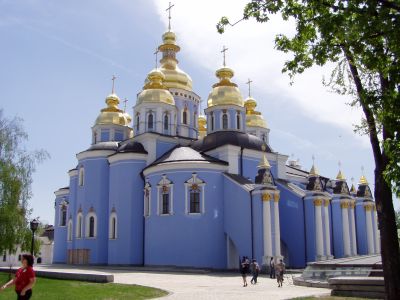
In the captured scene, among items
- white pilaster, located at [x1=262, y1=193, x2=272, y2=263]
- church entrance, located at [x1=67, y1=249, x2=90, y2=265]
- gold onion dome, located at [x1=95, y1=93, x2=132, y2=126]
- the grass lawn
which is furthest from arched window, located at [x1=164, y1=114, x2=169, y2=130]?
the grass lawn

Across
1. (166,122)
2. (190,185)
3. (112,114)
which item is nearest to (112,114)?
(112,114)

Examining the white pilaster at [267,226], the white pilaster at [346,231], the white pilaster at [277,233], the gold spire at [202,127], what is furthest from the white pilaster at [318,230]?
the gold spire at [202,127]

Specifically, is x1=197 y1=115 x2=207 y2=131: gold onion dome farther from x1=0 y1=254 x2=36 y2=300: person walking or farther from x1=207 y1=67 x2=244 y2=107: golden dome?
x1=0 y1=254 x2=36 y2=300: person walking

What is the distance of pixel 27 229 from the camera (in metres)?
20.7

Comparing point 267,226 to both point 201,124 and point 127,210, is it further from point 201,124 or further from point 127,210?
point 201,124

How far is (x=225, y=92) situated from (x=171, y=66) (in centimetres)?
689

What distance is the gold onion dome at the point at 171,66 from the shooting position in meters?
38.4

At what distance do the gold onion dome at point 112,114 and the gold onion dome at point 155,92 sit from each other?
12.7ft

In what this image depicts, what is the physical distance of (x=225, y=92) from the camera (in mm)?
34500

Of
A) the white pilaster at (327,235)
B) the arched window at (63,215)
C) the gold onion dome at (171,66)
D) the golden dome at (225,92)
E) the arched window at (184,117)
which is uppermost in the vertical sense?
the gold onion dome at (171,66)

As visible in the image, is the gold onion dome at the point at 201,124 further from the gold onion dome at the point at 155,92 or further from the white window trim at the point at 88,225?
the white window trim at the point at 88,225

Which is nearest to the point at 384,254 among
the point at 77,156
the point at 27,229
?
the point at 27,229

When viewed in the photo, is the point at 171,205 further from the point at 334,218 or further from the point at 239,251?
the point at 334,218

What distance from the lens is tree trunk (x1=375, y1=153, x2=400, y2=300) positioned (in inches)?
393
